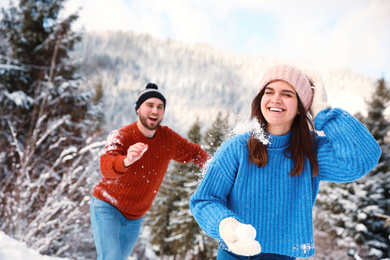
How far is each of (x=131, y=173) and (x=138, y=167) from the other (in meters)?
0.09

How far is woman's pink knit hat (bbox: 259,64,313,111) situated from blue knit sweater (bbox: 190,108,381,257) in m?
0.16

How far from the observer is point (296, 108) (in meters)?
1.67

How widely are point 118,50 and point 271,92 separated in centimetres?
10911

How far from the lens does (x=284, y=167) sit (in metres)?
1.58

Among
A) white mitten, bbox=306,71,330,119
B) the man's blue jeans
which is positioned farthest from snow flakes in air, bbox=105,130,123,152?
white mitten, bbox=306,71,330,119

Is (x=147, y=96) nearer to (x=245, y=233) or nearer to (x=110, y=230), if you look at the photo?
(x=110, y=230)

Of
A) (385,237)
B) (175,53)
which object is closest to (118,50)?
(175,53)

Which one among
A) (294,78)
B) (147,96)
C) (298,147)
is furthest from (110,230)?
(294,78)

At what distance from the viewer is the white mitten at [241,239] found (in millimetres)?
1055

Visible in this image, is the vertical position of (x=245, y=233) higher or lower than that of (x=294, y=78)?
lower

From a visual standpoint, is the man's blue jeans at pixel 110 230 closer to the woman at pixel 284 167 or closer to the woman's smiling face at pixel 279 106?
the woman at pixel 284 167

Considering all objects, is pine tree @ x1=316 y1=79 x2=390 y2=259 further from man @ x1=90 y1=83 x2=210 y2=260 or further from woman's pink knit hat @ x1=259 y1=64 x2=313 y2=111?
woman's pink knit hat @ x1=259 y1=64 x2=313 y2=111

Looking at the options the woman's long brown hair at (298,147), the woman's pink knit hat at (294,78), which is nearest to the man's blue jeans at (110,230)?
the woman's long brown hair at (298,147)

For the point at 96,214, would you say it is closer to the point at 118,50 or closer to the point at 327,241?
the point at 327,241
